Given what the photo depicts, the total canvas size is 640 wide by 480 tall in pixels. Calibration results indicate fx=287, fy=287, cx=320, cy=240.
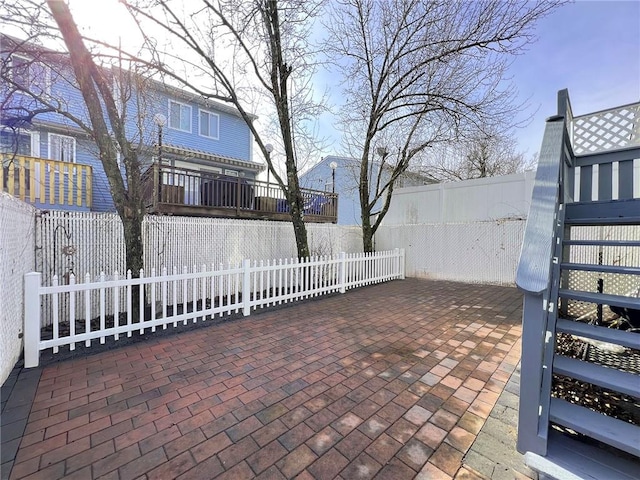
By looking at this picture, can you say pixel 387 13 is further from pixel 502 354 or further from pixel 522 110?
pixel 502 354

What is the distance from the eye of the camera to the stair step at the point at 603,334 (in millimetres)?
1987

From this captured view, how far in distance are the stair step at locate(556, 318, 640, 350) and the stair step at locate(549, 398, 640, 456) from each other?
1.65ft

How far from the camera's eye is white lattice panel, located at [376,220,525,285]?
8305mm

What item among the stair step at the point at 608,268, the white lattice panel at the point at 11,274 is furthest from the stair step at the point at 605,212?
the white lattice panel at the point at 11,274

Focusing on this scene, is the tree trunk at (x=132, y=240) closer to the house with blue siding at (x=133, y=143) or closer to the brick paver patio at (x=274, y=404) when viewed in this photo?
the brick paver patio at (x=274, y=404)

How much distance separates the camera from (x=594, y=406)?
2.44 meters

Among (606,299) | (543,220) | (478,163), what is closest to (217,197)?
(543,220)

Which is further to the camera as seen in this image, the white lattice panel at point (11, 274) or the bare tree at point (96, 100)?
the bare tree at point (96, 100)

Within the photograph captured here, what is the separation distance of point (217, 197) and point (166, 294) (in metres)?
3.84

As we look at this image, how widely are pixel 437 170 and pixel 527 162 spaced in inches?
264

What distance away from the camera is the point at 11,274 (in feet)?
9.56

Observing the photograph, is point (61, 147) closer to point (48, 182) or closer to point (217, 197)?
point (48, 182)

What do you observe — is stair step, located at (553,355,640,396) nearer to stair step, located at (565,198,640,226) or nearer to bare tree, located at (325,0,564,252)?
stair step, located at (565,198,640,226)

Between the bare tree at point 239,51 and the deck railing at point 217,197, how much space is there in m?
1.83
